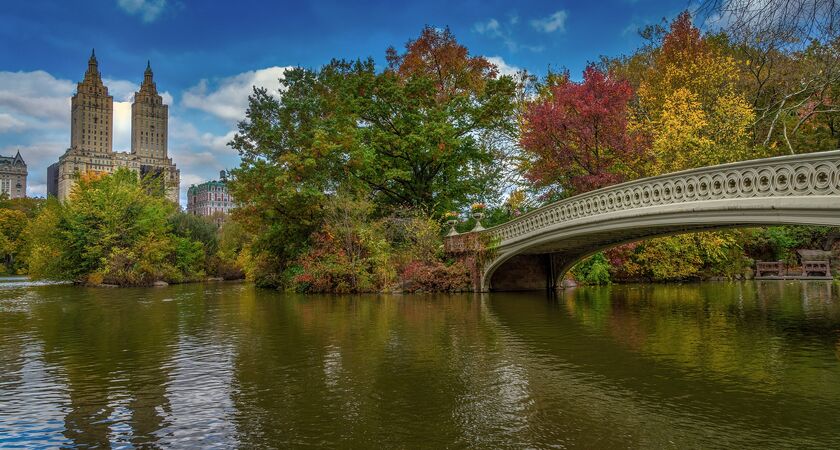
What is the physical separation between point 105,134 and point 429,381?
6269 inches

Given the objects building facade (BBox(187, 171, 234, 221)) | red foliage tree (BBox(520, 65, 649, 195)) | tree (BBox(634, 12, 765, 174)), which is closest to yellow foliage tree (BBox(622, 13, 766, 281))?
tree (BBox(634, 12, 765, 174))

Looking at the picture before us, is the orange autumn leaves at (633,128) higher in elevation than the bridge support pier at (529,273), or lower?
higher

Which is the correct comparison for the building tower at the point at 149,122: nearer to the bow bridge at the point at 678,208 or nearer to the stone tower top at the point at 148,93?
the stone tower top at the point at 148,93

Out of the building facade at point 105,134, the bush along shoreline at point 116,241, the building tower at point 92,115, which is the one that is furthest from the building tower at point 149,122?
the bush along shoreline at point 116,241

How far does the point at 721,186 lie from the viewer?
10.6 m

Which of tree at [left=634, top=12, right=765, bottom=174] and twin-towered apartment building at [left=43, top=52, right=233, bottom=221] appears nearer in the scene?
tree at [left=634, top=12, right=765, bottom=174]

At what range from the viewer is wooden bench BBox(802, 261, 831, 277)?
28.3m

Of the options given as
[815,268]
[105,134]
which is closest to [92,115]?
[105,134]

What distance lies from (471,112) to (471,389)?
2104 centimetres

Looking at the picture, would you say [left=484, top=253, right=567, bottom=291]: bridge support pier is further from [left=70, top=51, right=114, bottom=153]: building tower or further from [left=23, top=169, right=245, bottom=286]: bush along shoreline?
[left=70, top=51, right=114, bottom=153]: building tower

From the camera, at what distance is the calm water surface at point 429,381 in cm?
509

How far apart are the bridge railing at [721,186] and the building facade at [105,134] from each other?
436 feet

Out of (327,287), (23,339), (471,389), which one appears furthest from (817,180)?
(327,287)

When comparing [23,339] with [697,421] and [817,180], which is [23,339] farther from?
A: [817,180]
